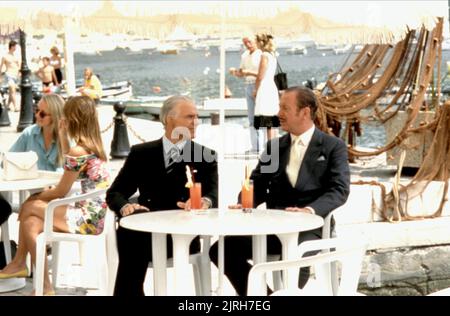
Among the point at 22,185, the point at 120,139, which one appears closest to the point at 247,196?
the point at 22,185

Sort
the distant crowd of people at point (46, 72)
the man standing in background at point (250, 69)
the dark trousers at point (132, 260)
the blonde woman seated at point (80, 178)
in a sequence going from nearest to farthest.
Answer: the dark trousers at point (132, 260) → the blonde woman seated at point (80, 178) → the man standing in background at point (250, 69) → the distant crowd of people at point (46, 72)

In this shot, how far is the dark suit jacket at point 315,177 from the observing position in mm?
6005

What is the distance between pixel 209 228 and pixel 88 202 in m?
1.61

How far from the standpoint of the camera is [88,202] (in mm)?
6473

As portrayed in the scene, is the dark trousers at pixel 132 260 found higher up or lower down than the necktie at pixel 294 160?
lower down

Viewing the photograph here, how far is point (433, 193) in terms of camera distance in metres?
9.18

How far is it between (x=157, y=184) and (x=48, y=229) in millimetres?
780

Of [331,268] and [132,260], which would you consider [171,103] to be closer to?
[132,260]

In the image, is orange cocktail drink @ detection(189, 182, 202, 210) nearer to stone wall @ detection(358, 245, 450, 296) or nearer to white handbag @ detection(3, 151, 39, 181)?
white handbag @ detection(3, 151, 39, 181)

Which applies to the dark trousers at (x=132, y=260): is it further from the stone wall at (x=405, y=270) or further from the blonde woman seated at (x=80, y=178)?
the stone wall at (x=405, y=270)

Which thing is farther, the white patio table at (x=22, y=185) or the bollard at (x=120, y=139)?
the bollard at (x=120, y=139)

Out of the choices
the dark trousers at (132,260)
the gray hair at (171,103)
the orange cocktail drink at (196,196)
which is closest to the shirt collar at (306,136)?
the gray hair at (171,103)

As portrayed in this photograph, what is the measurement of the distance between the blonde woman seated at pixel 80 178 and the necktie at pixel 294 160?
1135mm

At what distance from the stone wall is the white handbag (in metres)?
2.98
